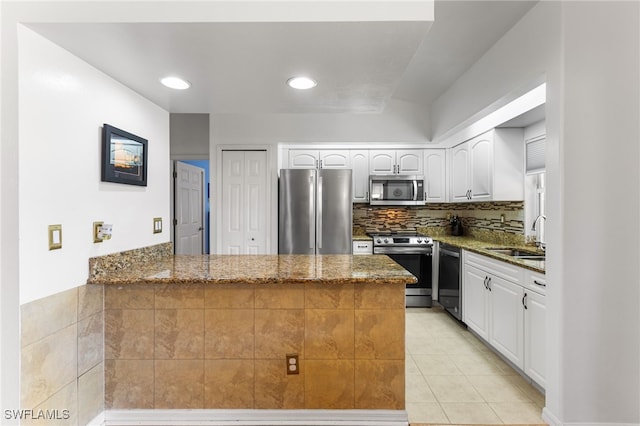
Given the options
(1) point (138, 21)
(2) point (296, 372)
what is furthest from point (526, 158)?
(1) point (138, 21)

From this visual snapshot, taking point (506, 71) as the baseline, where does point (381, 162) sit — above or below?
below

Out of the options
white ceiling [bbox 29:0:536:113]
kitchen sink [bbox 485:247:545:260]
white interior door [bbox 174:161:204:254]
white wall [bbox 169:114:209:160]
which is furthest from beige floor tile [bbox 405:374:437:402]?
white wall [bbox 169:114:209:160]

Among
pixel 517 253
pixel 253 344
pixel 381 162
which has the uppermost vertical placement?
pixel 381 162

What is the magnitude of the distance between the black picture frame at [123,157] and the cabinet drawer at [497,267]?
2.69 metres

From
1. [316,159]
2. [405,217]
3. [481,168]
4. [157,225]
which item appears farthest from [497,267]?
[157,225]

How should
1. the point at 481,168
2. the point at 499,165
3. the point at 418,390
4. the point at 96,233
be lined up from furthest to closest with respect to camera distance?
the point at 481,168 → the point at 499,165 → the point at 418,390 → the point at 96,233

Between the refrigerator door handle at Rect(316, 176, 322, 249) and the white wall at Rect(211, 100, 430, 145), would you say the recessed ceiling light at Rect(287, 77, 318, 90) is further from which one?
the white wall at Rect(211, 100, 430, 145)

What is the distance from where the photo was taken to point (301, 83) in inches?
78.8

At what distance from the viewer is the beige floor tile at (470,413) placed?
198cm

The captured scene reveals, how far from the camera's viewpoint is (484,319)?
2.91m

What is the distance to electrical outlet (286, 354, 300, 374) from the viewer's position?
1872 mm

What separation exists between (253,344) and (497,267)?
2.02 m

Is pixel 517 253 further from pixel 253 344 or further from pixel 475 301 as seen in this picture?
pixel 253 344

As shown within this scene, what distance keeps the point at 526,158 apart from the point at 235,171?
3.13 meters
